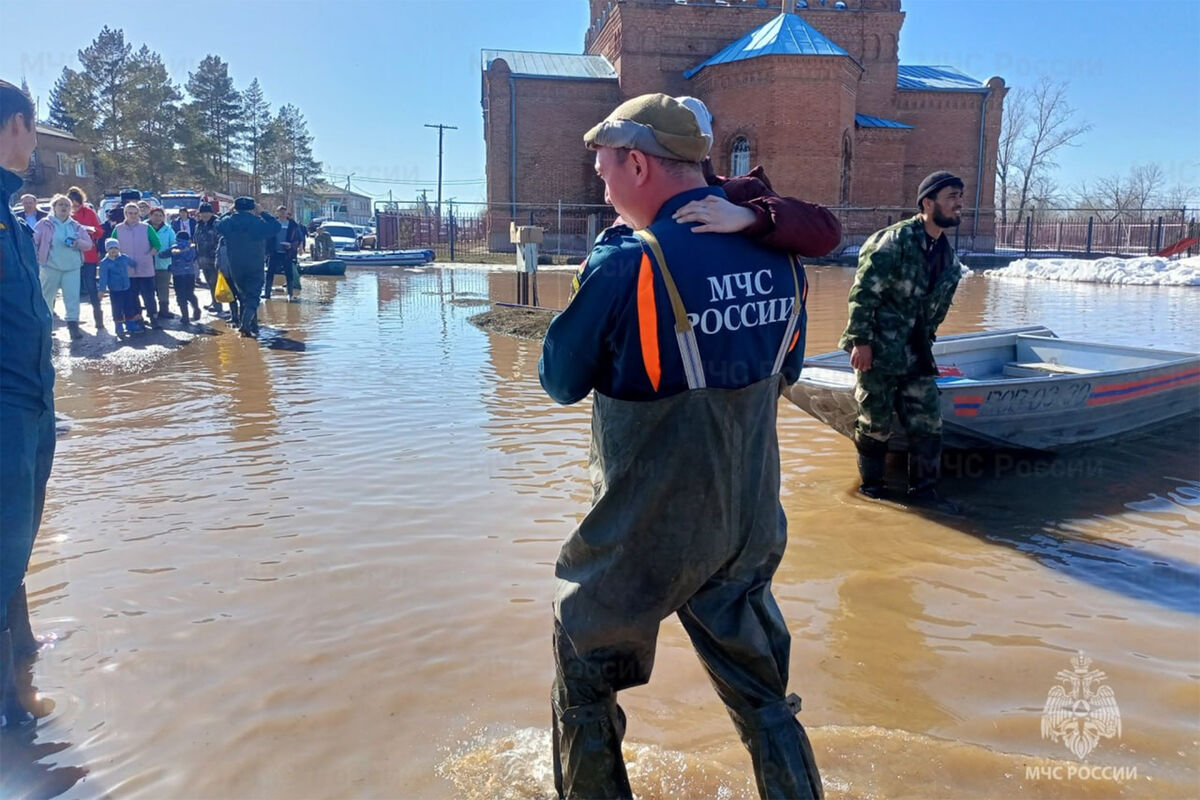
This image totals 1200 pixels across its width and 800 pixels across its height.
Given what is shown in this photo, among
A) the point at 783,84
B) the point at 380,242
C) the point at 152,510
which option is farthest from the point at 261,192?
the point at 152,510

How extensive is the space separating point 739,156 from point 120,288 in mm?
26057

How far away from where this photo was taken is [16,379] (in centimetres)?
288

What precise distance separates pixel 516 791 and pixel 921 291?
3.96 meters

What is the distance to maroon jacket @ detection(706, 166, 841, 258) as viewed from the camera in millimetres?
2137

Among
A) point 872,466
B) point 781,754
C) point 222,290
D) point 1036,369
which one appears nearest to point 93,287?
point 222,290

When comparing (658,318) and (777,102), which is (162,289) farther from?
(777,102)

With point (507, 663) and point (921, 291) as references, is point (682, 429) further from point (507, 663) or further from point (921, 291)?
point (921, 291)

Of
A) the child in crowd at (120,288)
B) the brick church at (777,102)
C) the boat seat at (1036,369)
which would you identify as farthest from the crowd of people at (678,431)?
the brick church at (777,102)

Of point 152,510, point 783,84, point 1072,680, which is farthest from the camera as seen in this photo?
point 783,84

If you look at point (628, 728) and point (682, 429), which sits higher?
point (682, 429)

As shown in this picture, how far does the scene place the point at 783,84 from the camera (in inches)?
1220

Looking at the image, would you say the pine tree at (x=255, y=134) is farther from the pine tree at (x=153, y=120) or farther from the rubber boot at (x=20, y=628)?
the rubber boot at (x=20, y=628)

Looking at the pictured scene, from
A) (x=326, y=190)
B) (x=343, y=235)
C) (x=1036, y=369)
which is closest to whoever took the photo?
(x=1036, y=369)

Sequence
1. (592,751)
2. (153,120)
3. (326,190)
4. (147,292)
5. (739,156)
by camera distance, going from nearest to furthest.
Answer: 1. (592,751)
2. (147,292)
3. (739,156)
4. (153,120)
5. (326,190)
